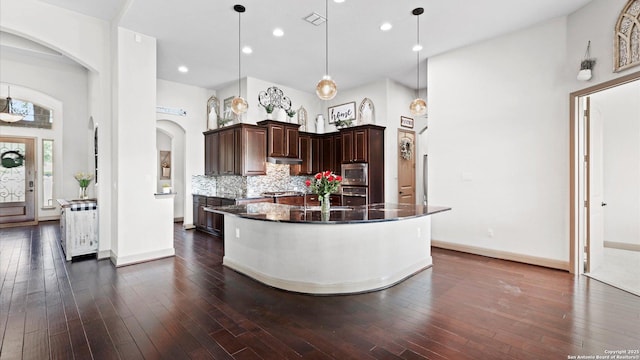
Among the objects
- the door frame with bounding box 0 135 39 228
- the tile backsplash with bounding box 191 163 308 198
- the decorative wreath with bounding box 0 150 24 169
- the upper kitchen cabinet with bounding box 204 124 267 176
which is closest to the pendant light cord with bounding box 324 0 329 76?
the upper kitchen cabinet with bounding box 204 124 267 176

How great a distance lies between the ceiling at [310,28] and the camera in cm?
384

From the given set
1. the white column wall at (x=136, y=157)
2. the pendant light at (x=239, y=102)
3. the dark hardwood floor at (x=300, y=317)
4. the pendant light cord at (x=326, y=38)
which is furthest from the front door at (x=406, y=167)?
the white column wall at (x=136, y=157)

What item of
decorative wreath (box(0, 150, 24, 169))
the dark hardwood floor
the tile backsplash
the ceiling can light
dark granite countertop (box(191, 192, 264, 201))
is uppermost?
the ceiling can light

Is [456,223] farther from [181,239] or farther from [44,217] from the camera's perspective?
[44,217]

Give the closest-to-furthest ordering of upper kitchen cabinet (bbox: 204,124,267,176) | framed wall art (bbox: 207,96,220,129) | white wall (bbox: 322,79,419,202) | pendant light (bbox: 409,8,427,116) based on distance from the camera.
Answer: pendant light (bbox: 409,8,427,116), upper kitchen cabinet (bbox: 204,124,267,176), white wall (bbox: 322,79,419,202), framed wall art (bbox: 207,96,220,129)

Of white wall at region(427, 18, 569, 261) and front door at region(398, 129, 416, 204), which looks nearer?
white wall at region(427, 18, 569, 261)

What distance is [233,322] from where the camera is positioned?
2.62 m

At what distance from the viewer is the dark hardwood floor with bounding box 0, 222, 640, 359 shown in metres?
2.21

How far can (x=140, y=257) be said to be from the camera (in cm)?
444

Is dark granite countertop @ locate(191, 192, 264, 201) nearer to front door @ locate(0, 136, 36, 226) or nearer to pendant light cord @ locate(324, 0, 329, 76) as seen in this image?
pendant light cord @ locate(324, 0, 329, 76)

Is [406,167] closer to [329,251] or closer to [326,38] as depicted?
[326,38]

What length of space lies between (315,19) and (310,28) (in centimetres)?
28

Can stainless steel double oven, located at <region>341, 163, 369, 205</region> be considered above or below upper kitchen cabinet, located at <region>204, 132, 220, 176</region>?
below

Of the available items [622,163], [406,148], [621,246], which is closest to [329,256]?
[406,148]
